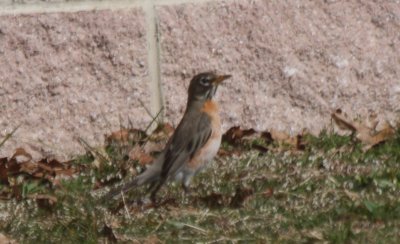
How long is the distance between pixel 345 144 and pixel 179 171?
4.77 feet

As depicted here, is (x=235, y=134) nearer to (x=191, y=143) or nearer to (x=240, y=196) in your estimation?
(x=191, y=143)

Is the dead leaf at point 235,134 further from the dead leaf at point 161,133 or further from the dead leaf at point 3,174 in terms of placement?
the dead leaf at point 3,174

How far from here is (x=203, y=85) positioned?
930 cm

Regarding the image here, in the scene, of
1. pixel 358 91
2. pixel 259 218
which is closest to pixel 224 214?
pixel 259 218

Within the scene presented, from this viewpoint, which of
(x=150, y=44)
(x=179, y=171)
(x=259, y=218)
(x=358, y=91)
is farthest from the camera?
(x=358, y=91)

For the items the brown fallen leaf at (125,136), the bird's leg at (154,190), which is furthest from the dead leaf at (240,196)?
the brown fallen leaf at (125,136)

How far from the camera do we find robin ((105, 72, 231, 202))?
8766 millimetres

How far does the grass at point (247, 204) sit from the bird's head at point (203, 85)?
480 mm

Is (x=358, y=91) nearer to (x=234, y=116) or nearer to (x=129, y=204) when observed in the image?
(x=234, y=116)

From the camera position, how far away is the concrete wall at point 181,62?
9250 millimetres

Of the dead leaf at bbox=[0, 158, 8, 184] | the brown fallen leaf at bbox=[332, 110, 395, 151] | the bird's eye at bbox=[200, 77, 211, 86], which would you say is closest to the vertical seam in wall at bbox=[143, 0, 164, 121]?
the bird's eye at bbox=[200, 77, 211, 86]

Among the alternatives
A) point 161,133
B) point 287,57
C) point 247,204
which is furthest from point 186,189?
point 287,57

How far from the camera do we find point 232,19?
9781 millimetres

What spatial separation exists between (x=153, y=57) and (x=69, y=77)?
1.99ft
